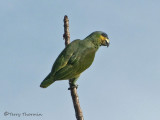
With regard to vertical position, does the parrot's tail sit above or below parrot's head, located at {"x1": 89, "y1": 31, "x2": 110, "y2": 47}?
below

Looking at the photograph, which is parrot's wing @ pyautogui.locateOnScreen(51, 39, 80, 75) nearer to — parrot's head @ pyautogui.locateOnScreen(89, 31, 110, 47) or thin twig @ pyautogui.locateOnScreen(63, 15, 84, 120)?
thin twig @ pyautogui.locateOnScreen(63, 15, 84, 120)

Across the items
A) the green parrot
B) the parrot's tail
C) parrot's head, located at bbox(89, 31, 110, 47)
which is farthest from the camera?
parrot's head, located at bbox(89, 31, 110, 47)

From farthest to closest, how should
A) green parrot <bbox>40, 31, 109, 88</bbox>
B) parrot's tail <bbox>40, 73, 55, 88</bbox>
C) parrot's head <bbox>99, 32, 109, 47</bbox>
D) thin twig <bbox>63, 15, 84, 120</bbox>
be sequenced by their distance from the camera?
1. parrot's head <bbox>99, 32, 109, 47</bbox>
2. green parrot <bbox>40, 31, 109, 88</bbox>
3. parrot's tail <bbox>40, 73, 55, 88</bbox>
4. thin twig <bbox>63, 15, 84, 120</bbox>

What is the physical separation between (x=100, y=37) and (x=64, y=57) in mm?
2214

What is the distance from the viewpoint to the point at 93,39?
7289 millimetres

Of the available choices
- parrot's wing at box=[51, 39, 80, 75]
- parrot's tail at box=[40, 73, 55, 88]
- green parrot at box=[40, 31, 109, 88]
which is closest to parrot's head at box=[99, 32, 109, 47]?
green parrot at box=[40, 31, 109, 88]

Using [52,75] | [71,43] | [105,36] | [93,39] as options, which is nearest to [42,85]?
[52,75]

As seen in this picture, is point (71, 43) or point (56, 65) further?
point (71, 43)

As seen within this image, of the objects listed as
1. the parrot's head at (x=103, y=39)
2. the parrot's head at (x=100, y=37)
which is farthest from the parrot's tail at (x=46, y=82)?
the parrot's head at (x=103, y=39)

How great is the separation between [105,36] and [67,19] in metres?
2.43

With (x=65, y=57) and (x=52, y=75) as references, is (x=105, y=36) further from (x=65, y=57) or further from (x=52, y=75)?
(x=52, y=75)

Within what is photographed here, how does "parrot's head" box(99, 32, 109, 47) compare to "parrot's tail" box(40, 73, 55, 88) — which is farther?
"parrot's head" box(99, 32, 109, 47)

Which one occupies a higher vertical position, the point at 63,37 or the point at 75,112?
the point at 63,37

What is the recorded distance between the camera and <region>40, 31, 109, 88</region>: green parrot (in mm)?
5160
